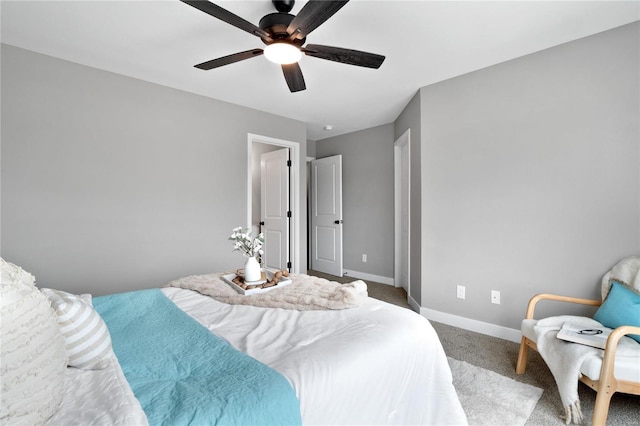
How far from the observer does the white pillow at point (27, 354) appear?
64 cm

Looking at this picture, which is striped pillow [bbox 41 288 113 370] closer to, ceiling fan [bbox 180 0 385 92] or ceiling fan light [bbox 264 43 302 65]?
ceiling fan [bbox 180 0 385 92]

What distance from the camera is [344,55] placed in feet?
6.08

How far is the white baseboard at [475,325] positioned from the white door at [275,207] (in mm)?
2134

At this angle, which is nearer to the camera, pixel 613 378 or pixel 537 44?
pixel 613 378

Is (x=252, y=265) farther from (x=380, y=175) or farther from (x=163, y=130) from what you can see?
(x=380, y=175)

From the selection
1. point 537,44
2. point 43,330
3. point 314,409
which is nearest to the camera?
point 43,330

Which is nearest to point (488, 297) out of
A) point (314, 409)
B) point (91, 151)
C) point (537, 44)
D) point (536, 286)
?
point (536, 286)

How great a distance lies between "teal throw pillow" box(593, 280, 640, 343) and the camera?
1707 millimetres

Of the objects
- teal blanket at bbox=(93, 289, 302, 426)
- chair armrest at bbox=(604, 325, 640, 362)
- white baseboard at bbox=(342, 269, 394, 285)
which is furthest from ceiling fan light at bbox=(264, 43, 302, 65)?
white baseboard at bbox=(342, 269, 394, 285)

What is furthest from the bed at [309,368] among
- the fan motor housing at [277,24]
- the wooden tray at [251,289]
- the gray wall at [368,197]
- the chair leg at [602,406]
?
the gray wall at [368,197]

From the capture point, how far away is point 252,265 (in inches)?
78.7

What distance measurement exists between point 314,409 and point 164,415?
0.44 metres

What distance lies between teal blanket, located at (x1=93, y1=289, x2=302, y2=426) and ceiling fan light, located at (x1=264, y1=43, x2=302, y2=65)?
64.4 inches

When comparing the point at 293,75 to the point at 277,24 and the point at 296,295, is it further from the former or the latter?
the point at 296,295
